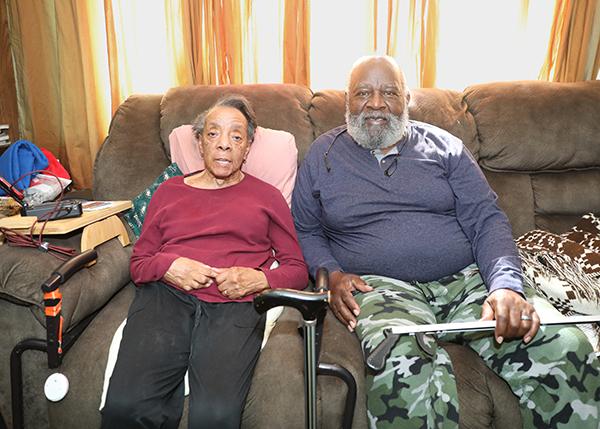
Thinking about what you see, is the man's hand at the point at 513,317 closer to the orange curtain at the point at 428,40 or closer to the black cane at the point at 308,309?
the black cane at the point at 308,309

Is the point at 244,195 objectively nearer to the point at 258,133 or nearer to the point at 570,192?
the point at 258,133

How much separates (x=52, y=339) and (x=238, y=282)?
499 millimetres

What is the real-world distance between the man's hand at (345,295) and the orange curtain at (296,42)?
1.26m

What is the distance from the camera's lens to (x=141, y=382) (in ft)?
3.98

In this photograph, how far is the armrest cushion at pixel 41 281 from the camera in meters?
1.33

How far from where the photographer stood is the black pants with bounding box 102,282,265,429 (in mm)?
1181

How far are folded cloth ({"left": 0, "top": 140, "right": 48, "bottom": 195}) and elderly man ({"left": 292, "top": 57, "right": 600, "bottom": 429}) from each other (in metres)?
1.06

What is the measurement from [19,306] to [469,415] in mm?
1217

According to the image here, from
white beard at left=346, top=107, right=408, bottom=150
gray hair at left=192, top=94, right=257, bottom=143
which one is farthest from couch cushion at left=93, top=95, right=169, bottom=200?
white beard at left=346, top=107, right=408, bottom=150

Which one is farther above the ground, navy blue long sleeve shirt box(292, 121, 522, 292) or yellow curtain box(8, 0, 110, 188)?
yellow curtain box(8, 0, 110, 188)

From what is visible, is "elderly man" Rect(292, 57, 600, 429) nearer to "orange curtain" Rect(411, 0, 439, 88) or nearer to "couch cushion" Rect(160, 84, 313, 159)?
"couch cushion" Rect(160, 84, 313, 159)

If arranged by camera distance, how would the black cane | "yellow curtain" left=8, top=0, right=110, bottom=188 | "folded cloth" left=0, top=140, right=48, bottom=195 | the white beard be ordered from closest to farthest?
the black cane → the white beard → "folded cloth" left=0, top=140, right=48, bottom=195 → "yellow curtain" left=8, top=0, right=110, bottom=188

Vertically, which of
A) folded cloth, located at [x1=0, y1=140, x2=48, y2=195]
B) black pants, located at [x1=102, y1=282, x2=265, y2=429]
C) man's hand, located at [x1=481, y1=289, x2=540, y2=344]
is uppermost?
folded cloth, located at [x1=0, y1=140, x2=48, y2=195]

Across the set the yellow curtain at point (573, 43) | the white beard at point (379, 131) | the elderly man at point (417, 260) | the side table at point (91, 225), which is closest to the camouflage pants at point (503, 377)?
the elderly man at point (417, 260)
